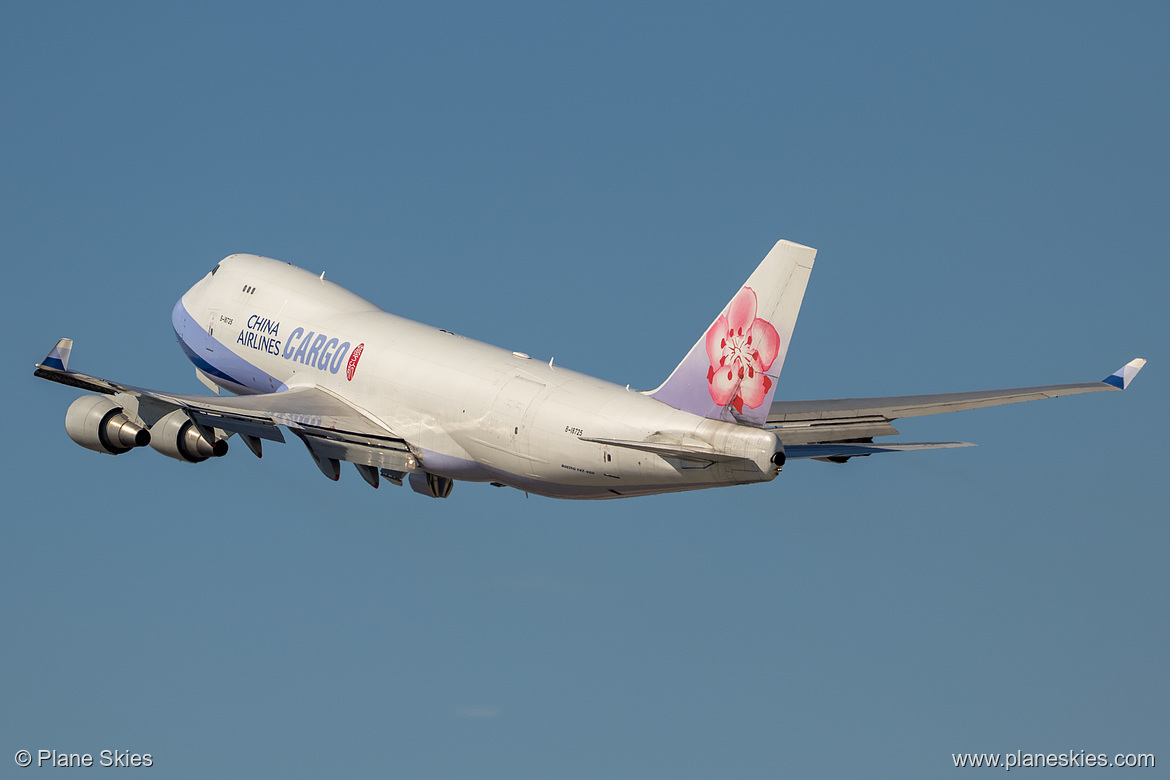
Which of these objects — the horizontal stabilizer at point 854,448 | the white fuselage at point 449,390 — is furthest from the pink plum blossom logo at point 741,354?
the horizontal stabilizer at point 854,448

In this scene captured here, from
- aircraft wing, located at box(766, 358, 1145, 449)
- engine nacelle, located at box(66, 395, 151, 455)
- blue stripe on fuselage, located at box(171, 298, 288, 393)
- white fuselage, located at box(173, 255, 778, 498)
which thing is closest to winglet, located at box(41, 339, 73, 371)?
engine nacelle, located at box(66, 395, 151, 455)

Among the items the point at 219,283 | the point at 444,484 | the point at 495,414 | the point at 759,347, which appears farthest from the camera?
the point at 219,283

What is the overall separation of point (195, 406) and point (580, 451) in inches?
427

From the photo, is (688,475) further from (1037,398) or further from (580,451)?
(1037,398)

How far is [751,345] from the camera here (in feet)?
127

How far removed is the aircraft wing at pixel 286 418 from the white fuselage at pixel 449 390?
0.50 m

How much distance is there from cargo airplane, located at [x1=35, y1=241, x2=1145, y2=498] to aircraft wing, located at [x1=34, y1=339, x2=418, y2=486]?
5 centimetres

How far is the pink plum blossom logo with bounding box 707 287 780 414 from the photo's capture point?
3853 cm

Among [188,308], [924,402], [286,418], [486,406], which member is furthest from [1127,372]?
[188,308]

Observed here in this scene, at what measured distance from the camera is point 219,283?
5609cm

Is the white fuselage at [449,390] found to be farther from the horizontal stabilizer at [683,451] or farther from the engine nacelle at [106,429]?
the engine nacelle at [106,429]

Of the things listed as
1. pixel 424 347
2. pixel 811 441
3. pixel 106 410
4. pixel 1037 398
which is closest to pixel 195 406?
pixel 106 410

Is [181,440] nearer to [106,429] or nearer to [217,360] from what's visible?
[106,429]

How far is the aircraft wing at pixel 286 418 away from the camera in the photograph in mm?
43781
